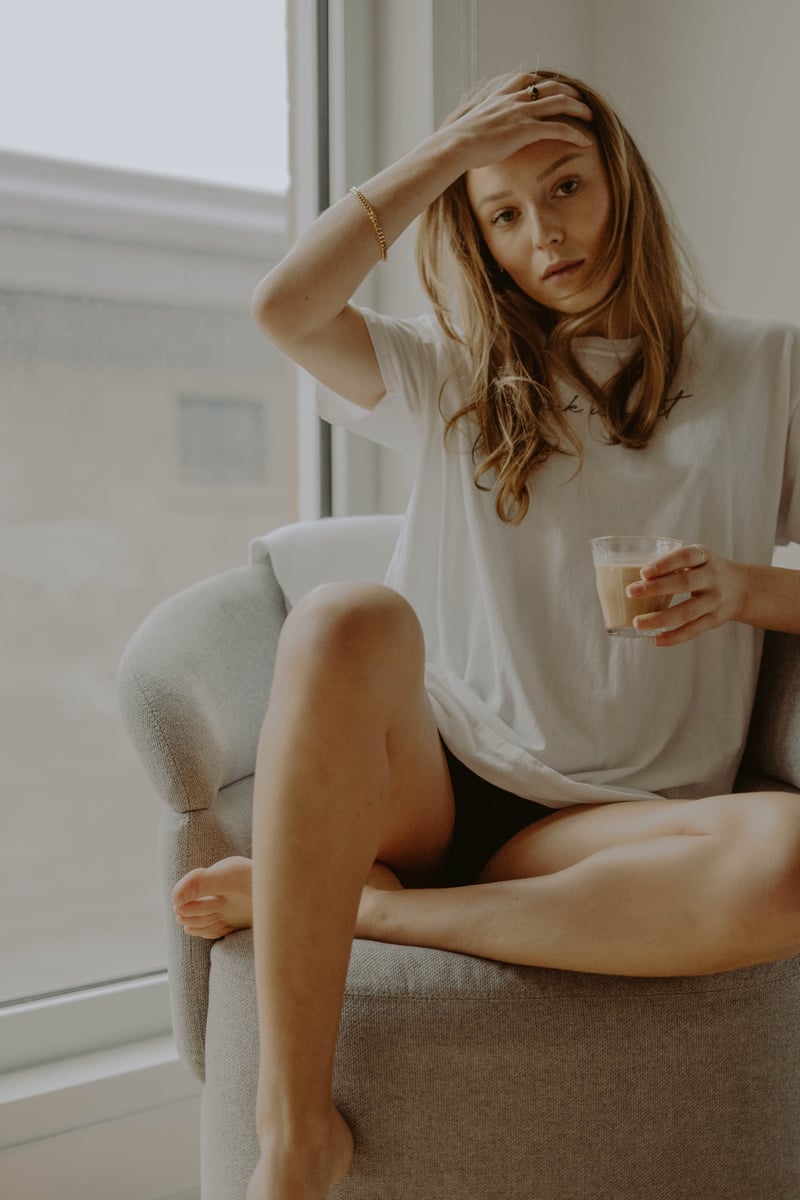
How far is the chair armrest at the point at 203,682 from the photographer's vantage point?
1229mm

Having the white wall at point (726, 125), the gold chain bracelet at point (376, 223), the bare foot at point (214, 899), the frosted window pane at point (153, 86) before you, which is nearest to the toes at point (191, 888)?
the bare foot at point (214, 899)

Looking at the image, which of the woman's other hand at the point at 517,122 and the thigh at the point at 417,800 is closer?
the thigh at the point at 417,800

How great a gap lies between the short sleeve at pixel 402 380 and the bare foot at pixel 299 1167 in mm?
883

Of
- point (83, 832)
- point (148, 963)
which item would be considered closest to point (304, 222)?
point (83, 832)

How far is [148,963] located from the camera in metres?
2.01

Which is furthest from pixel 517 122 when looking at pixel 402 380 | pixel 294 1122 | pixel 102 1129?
pixel 102 1129

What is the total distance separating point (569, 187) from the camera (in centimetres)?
142

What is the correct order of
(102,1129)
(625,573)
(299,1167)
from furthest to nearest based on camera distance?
(102,1129) → (625,573) → (299,1167)

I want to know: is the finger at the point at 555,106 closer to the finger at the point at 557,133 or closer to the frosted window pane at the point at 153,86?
the finger at the point at 557,133

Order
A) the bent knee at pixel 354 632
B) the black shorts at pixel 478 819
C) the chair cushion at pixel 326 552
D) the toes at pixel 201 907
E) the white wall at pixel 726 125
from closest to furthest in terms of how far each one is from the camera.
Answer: the bent knee at pixel 354 632 → the toes at pixel 201 907 → the black shorts at pixel 478 819 → the chair cushion at pixel 326 552 → the white wall at pixel 726 125

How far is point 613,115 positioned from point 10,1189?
173 centimetres

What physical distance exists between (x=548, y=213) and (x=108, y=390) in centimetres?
90

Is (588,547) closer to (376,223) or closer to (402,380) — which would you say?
(402,380)

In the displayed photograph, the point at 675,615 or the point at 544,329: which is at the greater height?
the point at 544,329
